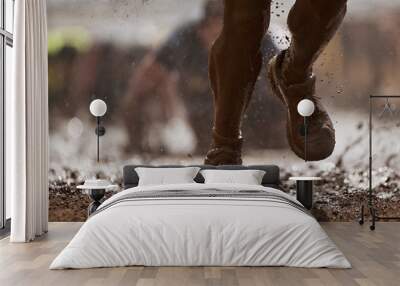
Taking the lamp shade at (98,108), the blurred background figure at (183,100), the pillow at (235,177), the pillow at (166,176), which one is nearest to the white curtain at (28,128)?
the lamp shade at (98,108)

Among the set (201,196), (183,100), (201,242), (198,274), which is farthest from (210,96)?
(198,274)

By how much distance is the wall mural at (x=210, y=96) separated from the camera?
7.77 metres

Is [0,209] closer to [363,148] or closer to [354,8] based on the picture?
[363,148]

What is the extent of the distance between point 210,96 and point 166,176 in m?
1.31

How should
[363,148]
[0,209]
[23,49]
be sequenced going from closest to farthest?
[23,49]
[0,209]
[363,148]

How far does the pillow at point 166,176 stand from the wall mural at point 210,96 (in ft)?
1.92

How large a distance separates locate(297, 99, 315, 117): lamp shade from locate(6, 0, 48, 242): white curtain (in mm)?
3031

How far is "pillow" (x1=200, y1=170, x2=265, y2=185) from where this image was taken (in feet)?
23.0

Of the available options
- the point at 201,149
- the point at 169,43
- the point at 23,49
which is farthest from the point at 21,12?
the point at 201,149

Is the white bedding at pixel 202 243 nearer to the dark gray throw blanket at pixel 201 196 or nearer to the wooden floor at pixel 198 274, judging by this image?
the wooden floor at pixel 198 274

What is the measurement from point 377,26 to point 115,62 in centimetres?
339

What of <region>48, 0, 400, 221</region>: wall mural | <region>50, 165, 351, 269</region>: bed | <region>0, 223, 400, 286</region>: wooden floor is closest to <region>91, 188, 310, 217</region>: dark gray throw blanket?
<region>50, 165, 351, 269</region>: bed

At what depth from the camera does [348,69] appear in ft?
25.6

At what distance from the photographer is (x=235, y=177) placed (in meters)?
7.03
